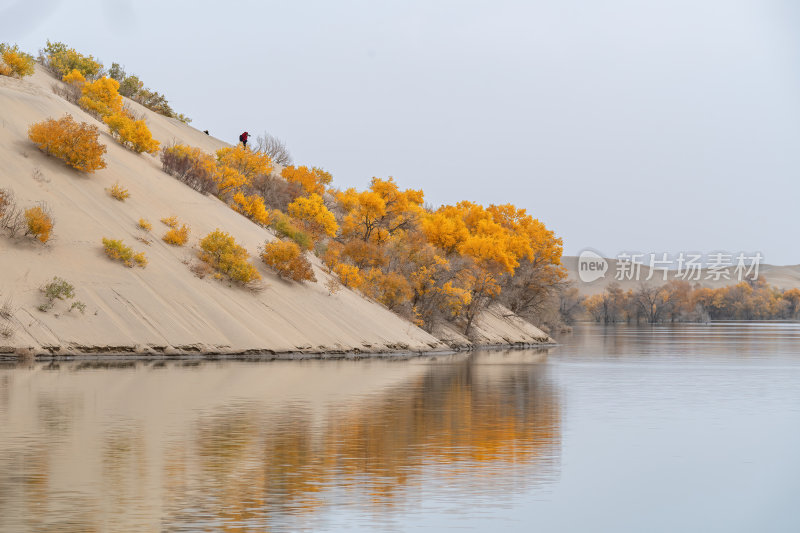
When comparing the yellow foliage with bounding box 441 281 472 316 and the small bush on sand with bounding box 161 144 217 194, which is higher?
the small bush on sand with bounding box 161 144 217 194

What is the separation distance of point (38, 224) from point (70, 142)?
798 centimetres

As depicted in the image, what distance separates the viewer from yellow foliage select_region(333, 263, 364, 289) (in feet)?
190

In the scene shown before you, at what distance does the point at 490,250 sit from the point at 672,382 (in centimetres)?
4118

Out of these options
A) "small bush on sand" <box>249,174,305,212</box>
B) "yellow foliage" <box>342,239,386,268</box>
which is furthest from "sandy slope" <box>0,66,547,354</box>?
"small bush on sand" <box>249,174,305,212</box>

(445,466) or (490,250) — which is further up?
(490,250)

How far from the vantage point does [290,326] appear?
154 feet

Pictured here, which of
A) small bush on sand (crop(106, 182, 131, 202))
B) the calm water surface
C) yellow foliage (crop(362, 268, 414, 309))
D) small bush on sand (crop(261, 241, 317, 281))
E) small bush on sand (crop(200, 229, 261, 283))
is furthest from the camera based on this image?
yellow foliage (crop(362, 268, 414, 309))

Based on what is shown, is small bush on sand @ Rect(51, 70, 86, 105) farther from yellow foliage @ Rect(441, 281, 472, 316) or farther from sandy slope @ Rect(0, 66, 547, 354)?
yellow foliage @ Rect(441, 281, 472, 316)

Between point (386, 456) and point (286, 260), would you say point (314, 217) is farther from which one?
point (386, 456)

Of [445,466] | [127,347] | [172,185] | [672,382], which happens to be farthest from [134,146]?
[445,466]

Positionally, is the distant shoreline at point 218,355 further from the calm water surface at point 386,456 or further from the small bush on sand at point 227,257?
the calm water surface at point 386,456

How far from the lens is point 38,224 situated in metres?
41.8

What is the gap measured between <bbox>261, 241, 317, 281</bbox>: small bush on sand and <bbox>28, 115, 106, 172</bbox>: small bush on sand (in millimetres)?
8977

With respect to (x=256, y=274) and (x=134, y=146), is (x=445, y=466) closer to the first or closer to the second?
(x=256, y=274)
